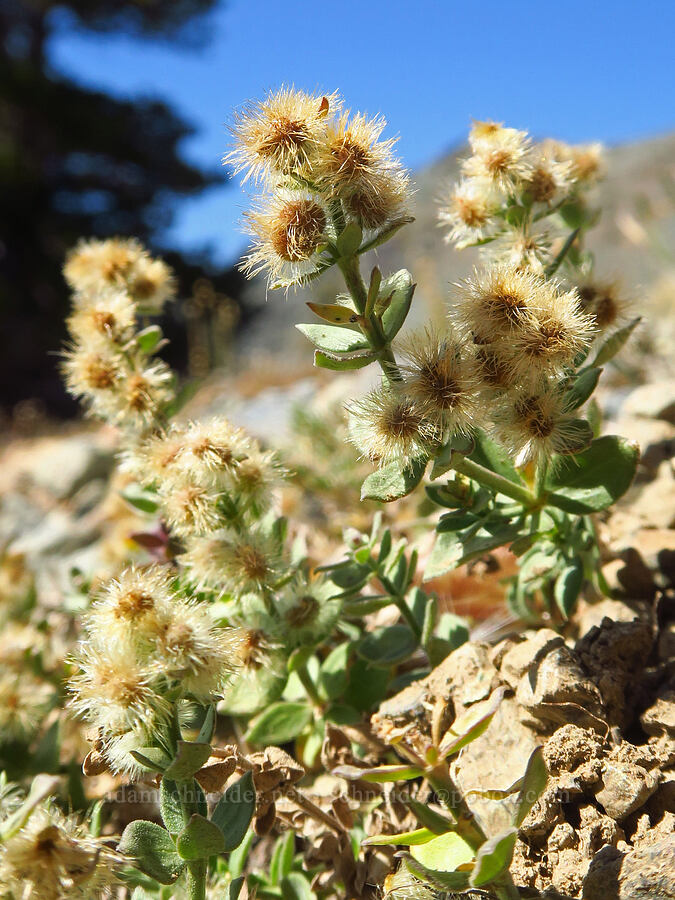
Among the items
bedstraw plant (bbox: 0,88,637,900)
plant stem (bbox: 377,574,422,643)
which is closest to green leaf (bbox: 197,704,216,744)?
bedstraw plant (bbox: 0,88,637,900)

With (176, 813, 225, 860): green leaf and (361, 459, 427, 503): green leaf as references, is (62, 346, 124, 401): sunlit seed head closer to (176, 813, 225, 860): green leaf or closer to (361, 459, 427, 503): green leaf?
(361, 459, 427, 503): green leaf

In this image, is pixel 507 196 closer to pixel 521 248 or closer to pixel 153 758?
pixel 521 248

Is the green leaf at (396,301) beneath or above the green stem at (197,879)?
above

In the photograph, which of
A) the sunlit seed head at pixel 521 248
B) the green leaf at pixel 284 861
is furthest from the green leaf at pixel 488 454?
the green leaf at pixel 284 861

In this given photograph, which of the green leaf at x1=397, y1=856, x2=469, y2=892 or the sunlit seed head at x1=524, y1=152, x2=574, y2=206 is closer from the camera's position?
the green leaf at x1=397, y1=856, x2=469, y2=892

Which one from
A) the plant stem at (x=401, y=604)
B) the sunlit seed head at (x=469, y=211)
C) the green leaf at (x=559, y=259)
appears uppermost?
the sunlit seed head at (x=469, y=211)

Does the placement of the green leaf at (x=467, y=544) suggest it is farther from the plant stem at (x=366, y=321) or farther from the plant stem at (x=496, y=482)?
the plant stem at (x=366, y=321)
